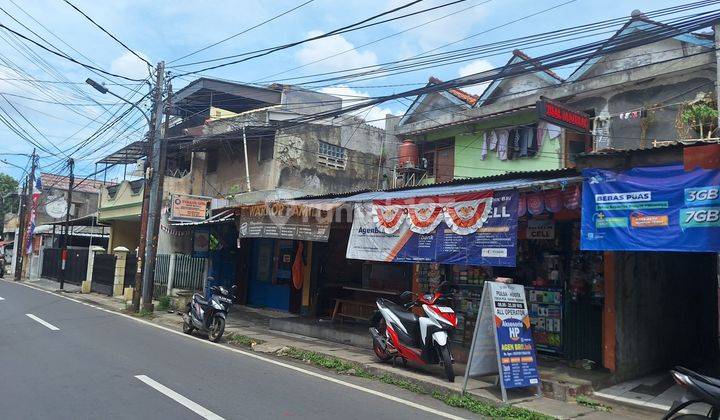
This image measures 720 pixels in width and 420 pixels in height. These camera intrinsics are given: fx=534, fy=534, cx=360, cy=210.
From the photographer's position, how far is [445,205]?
900 cm

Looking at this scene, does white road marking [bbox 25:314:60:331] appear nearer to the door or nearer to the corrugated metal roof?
the corrugated metal roof

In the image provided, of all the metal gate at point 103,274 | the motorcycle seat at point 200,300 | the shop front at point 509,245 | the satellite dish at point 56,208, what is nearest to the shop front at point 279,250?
the shop front at point 509,245

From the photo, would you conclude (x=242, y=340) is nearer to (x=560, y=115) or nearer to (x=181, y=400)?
(x=181, y=400)

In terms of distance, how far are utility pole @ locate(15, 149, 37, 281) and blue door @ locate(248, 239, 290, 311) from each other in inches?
877

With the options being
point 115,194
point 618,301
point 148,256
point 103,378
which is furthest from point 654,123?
point 115,194

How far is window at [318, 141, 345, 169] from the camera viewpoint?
20.6 m

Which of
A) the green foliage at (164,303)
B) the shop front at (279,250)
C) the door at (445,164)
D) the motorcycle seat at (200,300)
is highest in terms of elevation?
the door at (445,164)

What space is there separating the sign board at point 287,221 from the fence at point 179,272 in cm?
485

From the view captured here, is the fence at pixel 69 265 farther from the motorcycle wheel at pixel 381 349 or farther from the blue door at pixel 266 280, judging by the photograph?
the motorcycle wheel at pixel 381 349

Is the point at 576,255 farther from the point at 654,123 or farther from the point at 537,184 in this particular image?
the point at 654,123

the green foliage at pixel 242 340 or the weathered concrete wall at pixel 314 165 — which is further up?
the weathered concrete wall at pixel 314 165

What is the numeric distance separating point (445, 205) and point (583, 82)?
6.74m

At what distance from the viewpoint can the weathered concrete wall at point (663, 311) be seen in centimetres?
809

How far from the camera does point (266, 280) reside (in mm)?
17141
